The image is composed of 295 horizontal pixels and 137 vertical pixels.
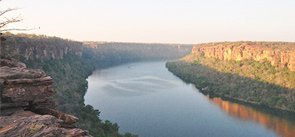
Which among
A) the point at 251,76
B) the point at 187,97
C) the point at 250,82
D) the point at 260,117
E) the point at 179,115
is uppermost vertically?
the point at 251,76

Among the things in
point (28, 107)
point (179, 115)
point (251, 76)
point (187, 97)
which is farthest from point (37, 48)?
point (28, 107)

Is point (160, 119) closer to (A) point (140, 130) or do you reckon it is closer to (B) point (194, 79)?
(A) point (140, 130)

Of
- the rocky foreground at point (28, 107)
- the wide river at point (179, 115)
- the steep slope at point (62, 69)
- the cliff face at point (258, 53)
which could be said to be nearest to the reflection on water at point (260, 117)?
the wide river at point (179, 115)

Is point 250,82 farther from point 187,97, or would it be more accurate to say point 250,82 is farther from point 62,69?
point 62,69

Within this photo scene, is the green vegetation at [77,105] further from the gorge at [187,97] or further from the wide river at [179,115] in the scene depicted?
the wide river at [179,115]

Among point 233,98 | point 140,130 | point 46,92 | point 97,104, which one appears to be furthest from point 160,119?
point 46,92

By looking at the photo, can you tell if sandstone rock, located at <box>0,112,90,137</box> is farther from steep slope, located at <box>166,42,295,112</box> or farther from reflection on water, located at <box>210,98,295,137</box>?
steep slope, located at <box>166,42,295,112</box>
